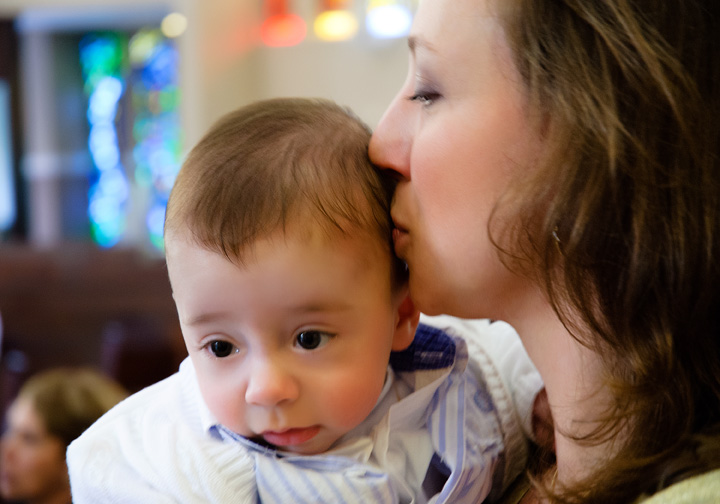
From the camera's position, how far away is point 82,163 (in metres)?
5.37

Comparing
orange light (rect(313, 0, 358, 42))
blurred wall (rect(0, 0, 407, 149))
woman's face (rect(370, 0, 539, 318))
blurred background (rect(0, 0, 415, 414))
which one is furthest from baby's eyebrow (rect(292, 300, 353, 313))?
orange light (rect(313, 0, 358, 42))

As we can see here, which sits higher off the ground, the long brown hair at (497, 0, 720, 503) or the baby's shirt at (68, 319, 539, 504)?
the long brown hair at (497, 0, 720, 503)

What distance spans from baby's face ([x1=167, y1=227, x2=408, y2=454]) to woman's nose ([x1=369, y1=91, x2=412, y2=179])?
11 cm

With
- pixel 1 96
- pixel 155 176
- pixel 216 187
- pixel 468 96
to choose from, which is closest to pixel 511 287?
pixel 468 96

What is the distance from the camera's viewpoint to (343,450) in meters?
0.95

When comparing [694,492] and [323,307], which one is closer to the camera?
[694,492]

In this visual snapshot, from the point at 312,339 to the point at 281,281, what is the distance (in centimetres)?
9

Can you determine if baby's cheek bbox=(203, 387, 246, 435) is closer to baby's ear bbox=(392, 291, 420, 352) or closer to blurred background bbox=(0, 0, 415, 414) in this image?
baby's ear bbox=(392, 291, 420, 352)

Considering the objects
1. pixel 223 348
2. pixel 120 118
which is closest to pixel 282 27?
pixel 120 118

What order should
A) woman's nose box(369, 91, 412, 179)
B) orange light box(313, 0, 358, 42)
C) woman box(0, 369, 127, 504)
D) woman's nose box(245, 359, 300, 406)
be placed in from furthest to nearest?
orange light box(313, 0, 358, 42), woman box(0, 369, 127, 504), woman's nose box(369, 91, 412, 179), woman's nose box(245, 359, 300, 406)

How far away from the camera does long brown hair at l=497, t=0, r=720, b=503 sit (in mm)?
811

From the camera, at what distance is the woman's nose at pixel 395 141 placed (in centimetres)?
97

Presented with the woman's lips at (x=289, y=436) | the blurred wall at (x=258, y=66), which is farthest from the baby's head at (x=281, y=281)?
the blurred wall at (x=258, y=66)

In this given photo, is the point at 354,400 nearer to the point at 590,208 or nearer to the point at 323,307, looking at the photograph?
the point at 323,307
